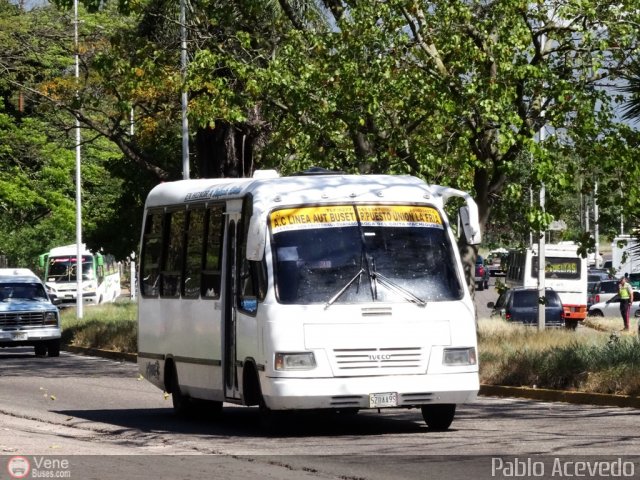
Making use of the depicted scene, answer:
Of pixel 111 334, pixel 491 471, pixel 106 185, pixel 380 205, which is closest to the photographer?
pixel 491 471

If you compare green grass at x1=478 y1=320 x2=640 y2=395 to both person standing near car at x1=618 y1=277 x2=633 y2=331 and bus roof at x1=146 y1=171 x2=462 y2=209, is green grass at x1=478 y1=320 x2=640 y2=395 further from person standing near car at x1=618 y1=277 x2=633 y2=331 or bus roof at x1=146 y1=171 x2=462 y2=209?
person standing near car at x1=618 y1=277 x2=633 y2=331

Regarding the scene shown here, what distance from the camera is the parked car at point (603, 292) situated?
61731 millimetres

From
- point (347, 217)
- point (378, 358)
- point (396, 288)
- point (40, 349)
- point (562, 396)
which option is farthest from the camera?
point (40, 349)

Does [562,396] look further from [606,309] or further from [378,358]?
[606,309]

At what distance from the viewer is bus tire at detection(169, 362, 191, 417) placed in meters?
18.1

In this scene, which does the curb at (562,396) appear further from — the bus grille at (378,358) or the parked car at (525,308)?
the parked car at (525,308)

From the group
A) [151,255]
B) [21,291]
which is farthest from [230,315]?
[21,291]

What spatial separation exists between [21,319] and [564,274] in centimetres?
2820

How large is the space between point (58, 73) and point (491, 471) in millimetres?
51474

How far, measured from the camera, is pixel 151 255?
64.0 feet

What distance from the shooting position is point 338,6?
28.0m

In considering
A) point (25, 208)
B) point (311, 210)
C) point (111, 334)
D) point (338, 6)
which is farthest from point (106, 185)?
point (311, 210)

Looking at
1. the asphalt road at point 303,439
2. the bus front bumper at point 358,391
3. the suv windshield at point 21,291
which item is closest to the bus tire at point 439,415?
the asphalt road at point 303,439

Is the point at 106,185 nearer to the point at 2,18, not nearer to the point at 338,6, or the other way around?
the point at 2,18
